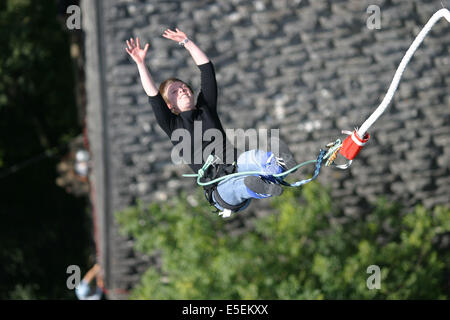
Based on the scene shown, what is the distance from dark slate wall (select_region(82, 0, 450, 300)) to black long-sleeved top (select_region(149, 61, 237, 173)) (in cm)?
366

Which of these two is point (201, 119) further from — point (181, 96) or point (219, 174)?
point (219, 174)

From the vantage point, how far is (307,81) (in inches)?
291

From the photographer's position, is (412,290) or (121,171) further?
(121,171)

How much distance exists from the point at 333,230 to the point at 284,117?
170 centimetres

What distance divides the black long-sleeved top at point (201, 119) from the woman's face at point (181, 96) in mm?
40

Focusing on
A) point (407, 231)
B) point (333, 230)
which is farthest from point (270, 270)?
point (407, 231)

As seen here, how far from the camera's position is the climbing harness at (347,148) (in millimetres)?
2980

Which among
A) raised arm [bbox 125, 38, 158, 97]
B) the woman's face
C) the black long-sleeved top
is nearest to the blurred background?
the black long-sleeved top

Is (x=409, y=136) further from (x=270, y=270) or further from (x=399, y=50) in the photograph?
(x=270, y=270)

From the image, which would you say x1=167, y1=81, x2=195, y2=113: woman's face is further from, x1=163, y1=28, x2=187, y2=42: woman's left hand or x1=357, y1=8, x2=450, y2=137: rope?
Result: x1=357, y1=8, x2=450, y2=137: rope

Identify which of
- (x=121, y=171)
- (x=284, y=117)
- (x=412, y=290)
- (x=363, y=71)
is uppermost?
(x=363, y=71)

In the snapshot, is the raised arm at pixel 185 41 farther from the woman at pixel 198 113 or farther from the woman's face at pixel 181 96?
the woman's face at pixel 181 96
